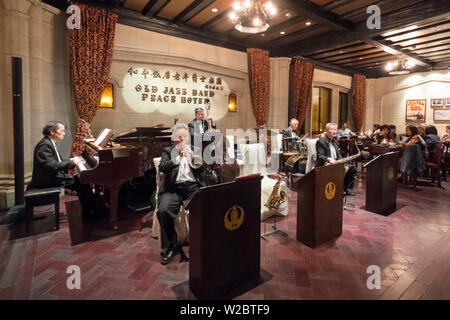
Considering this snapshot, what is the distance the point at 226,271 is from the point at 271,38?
7243 mm

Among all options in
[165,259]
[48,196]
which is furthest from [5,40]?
[165,259]

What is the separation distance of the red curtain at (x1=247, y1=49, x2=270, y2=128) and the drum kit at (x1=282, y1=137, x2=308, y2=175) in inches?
91.8

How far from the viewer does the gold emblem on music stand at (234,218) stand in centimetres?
202

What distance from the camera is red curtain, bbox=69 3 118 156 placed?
4914 millimetres

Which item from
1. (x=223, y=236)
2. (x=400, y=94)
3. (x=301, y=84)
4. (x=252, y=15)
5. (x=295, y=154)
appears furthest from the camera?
(x=400, y=94)

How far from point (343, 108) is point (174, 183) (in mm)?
11174

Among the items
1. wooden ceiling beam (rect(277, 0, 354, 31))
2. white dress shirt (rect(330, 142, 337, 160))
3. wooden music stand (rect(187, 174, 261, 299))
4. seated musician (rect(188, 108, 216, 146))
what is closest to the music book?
wooden music stand (rect(187, 174, 261, 299))

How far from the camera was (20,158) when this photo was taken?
390 cm

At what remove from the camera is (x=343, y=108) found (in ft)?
39.4

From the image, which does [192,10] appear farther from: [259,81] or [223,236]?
[223,236]

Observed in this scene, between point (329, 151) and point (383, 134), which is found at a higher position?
point (383, 134)

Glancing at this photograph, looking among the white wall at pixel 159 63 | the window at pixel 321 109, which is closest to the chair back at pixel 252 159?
the white wall at pixel 159 63

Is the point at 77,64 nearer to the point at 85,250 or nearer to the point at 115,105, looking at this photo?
the point at 115,105

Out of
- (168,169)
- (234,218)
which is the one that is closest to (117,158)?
(168,169)
